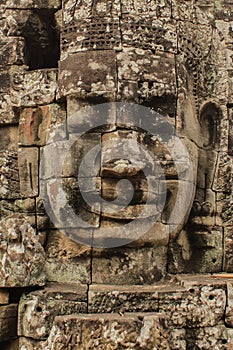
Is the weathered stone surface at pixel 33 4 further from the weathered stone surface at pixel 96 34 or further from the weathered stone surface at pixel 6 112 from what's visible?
the weathered stone surface at pixel 6 112

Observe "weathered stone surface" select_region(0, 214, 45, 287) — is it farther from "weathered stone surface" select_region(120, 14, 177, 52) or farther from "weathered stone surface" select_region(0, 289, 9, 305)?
"weathered stone surface" select_region(120, 14, 177, 52)

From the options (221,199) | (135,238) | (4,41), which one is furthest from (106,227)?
(4,41)

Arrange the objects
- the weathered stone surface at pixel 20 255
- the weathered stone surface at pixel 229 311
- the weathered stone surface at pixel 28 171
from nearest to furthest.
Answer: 1. the weathered stone surface at pixel 20 255
2. the weathered stone surface at pixel 229 311
3. the weathered stone surface at pixel 28 171

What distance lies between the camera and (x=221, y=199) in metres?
9.39

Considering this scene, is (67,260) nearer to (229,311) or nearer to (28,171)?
(28,171)

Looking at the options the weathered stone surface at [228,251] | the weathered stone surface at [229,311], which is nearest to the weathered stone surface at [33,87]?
the weathered stone surface at [228,251]

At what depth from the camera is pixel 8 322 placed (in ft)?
26.5

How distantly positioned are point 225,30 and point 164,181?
238 cm

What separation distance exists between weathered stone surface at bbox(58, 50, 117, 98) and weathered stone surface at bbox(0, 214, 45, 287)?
152cm

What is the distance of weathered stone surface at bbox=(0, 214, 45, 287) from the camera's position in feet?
26.0

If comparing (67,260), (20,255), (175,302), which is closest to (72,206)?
(67,260)

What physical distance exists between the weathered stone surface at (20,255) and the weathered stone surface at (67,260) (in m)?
0.44

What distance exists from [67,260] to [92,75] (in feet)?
6.52

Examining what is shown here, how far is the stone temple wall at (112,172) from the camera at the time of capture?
26.2ft
